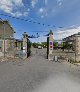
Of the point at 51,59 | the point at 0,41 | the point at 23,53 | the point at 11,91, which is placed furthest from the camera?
the point at 0,41

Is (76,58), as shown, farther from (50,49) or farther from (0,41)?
(0,41)

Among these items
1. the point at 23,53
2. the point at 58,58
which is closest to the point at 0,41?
the point at 23,53

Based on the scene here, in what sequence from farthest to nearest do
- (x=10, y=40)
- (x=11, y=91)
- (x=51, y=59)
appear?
1. (x=10, y=40)
2. (x=51, y=59)
3. (x=11, y=91)

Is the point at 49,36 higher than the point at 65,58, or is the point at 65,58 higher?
the point at 49,36

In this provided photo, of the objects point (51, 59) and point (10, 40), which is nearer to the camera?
point (51, 59)

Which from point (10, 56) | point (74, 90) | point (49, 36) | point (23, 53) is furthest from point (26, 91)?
point (10, 56)

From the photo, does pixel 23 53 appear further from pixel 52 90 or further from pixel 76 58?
pixel 52 90

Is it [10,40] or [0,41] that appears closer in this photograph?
[0,41]

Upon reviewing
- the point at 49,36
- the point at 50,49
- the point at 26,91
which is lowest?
the point at 26,91

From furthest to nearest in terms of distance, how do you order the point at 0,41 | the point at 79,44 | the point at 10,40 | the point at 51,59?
the point at 10,40
the point at 0,41
the point at 51,59
the point at 79,44

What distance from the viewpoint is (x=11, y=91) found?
6.98 meters

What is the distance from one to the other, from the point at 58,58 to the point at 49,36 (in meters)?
3.89

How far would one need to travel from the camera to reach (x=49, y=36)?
23.4 metres

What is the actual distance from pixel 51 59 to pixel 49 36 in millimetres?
3593
